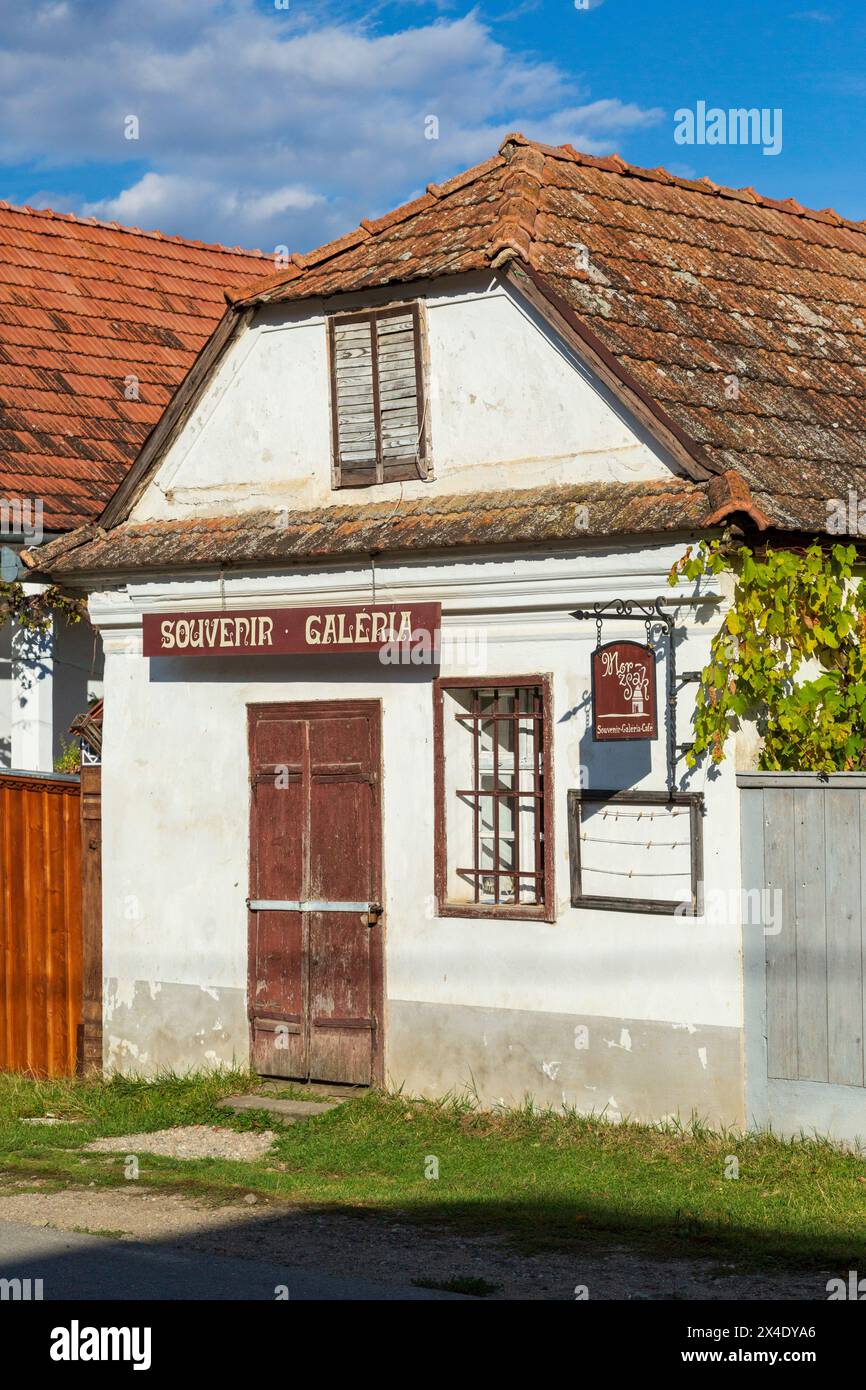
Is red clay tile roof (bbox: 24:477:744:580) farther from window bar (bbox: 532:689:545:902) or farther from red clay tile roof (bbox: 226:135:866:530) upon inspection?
window bar (bbox: 532:689:545:902)

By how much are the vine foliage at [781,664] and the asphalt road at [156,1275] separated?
11.7ft

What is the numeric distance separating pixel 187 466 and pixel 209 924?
3073mm

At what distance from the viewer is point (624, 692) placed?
9.66 meters

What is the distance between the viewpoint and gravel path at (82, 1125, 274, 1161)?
10133 mm

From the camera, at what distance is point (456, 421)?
1098 centimetres

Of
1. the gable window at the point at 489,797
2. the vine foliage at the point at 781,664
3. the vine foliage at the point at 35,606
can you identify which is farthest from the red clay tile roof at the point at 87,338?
the vine foliage at the point at 781,664

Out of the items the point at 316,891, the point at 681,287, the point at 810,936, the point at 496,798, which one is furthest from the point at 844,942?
the point at 681,287

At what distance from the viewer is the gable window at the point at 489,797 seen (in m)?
10.6

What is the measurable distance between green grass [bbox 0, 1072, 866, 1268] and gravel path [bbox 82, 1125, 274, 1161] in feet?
0.32

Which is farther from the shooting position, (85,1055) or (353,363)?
(85,1055)

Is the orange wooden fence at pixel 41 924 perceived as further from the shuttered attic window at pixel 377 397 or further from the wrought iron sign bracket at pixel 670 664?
the wrought iron sign bracket at pixel 670 664

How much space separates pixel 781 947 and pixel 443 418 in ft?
12.6

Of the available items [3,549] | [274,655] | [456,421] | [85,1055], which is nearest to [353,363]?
[456,421]
